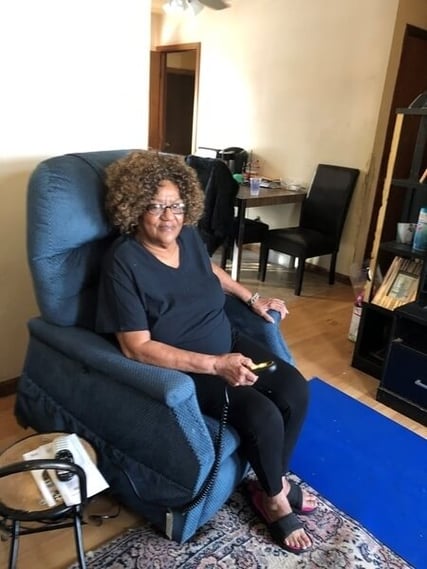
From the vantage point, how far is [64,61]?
1689 mm

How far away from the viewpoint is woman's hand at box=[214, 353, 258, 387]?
47.9 inches

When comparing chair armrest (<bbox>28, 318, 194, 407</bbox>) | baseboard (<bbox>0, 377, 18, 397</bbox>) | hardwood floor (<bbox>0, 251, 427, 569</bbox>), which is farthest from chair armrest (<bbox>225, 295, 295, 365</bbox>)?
baseboard (<bbox>0, 377, 18, 397</bbox>)

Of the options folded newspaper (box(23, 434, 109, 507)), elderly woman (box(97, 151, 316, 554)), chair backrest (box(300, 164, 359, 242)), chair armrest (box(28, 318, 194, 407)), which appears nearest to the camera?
folded newspaper (box(23, 434, 109, 507))

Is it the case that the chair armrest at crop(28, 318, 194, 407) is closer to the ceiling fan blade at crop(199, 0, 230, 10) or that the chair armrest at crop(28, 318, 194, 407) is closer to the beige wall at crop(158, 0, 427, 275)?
the beige wall at crop(158, 0, 427, 275)

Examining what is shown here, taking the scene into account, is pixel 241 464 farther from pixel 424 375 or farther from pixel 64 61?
pixel 64 61

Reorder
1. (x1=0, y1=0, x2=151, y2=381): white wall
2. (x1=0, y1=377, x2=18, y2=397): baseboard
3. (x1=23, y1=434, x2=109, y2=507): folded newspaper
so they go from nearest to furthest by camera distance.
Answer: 1. (x1=23, y1=434, x2=109, y2=507): folded newspaper
2. (x1=0, y1=0, x2=151, y2=381): white wall
3. (x1=0, y1=377, x2=18, y2=397): baseboard

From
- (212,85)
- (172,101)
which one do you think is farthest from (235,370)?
(172,101)

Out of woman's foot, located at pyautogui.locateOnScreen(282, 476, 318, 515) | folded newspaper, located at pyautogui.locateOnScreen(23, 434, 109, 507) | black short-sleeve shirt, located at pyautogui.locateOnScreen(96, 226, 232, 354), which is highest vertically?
black short-sleeve shirt, located at pyautogui.locateOnScreen(96, 226, 232, 354)

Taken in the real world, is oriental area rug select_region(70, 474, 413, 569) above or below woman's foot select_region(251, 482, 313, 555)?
below

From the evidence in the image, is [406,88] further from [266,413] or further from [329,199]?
[266,413]

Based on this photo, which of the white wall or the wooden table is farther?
the wooden table

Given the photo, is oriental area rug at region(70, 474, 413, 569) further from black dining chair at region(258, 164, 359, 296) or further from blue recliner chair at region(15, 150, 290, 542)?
black dining chair at region(258, 164, 359, 296)

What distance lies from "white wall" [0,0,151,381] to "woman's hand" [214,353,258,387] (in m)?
1.03

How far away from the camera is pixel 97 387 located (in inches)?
52.7
